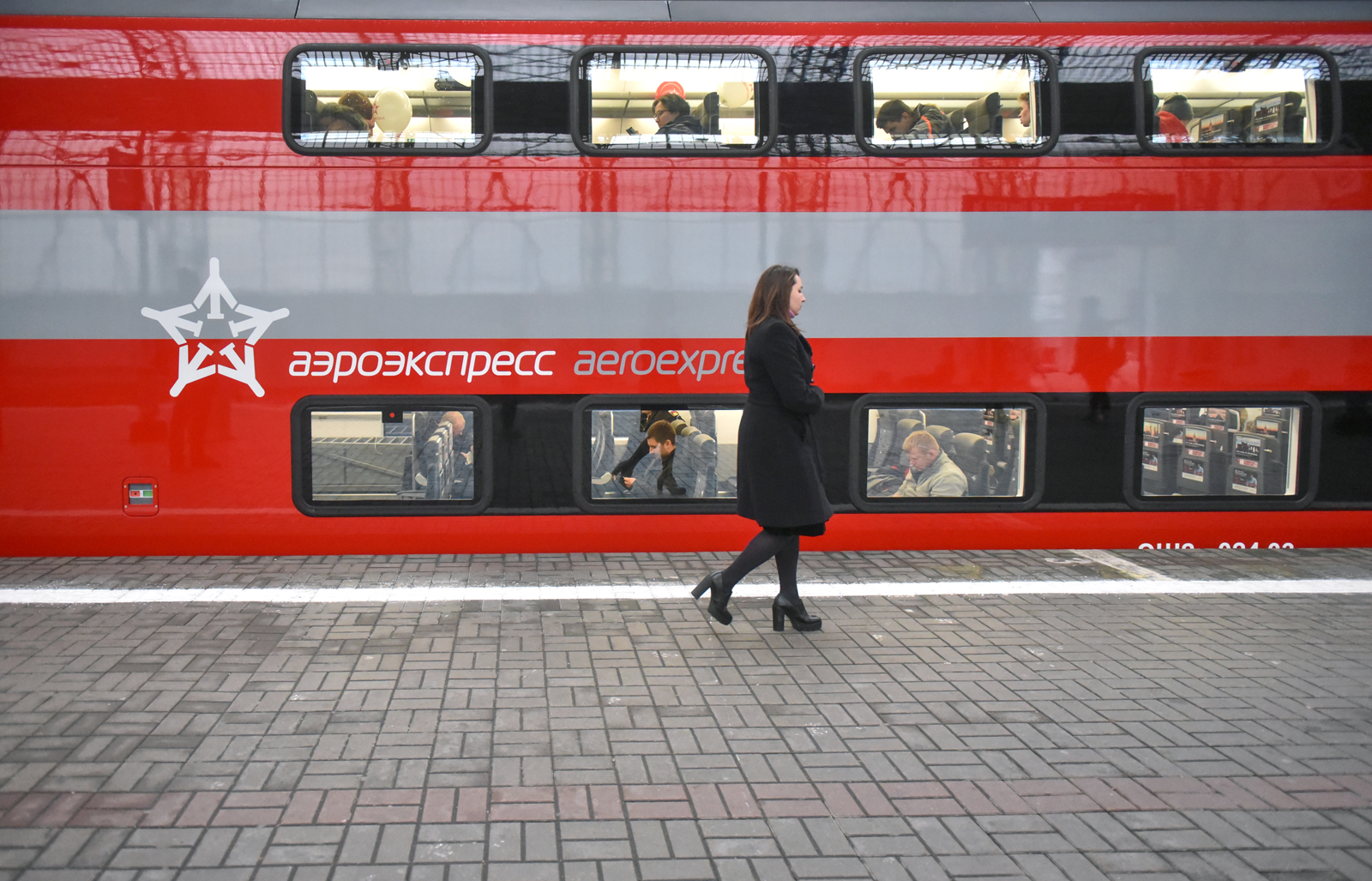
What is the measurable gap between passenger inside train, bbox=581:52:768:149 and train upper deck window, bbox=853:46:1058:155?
2.41 feet

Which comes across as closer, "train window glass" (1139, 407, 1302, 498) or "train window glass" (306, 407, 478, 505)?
"train window glass" (306, 407, 478, 505)

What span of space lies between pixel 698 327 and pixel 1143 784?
3.86 m

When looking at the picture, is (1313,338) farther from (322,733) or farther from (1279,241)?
(322,733)

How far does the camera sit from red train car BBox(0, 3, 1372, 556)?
→ 6.46 m

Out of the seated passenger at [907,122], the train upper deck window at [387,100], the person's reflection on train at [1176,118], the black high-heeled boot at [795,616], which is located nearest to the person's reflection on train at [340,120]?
the train upper deck window at [387,100]

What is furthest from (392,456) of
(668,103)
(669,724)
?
(669,724)

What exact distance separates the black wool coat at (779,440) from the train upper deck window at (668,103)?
6.14ft

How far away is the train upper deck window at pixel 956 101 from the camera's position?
21.9 ft

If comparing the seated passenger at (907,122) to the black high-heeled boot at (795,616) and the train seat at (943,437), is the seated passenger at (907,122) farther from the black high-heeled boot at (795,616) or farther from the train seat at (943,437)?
the black high-heeled boot at (795,616)

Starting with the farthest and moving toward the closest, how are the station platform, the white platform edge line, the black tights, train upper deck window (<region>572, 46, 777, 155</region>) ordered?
train upper deck window (<region>572, 46, 777, 155</region>)
the white platform edge line
the black tights
the station platform

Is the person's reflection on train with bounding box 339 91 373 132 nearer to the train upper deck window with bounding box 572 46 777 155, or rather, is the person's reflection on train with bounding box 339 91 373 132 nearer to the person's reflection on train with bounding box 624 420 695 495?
the train upper deck window with bounding box 572 46 777 155

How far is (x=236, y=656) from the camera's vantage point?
504 cm

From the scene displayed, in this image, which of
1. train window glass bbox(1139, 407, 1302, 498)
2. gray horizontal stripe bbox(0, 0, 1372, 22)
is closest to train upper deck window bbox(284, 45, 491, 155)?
gray horizontal stripe bbox(0, 0, 1372, 22)

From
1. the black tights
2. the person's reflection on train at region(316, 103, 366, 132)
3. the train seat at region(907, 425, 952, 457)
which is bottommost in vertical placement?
the black tights
